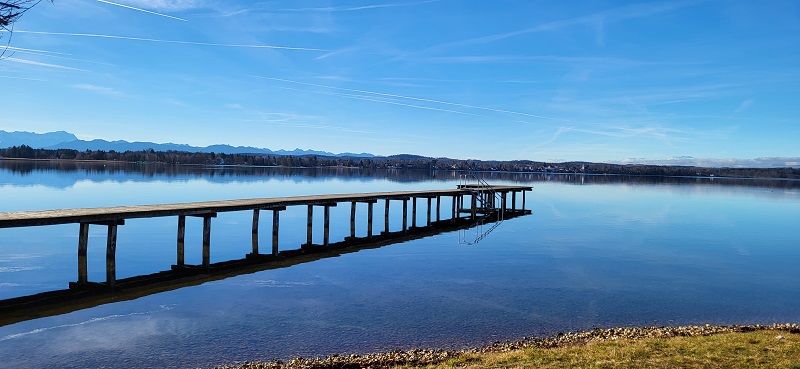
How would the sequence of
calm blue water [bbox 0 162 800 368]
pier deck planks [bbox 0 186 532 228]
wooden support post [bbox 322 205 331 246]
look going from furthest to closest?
wooden support post [bbox 322 205 331 246], pier deck planks [bbox 0 186 532 228], calm blue water [bbox 0 162 800 368]

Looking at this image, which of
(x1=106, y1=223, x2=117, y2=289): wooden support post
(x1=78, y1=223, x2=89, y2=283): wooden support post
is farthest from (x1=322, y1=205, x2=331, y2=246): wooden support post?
(x1=78, y1=223, x2=89, y2=283): wooden support post

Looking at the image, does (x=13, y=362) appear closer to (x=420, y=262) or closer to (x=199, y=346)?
(x=199, y=346)

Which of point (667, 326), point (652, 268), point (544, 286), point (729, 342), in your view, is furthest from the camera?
point (652, 268)

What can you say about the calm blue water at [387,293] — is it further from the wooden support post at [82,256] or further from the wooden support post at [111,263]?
the wooden support post at [82,256]

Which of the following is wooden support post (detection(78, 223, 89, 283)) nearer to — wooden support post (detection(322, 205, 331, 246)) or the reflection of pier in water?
the reflection of pier in water

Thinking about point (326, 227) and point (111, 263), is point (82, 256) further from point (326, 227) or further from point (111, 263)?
point (326, 227)

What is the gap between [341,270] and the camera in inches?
899

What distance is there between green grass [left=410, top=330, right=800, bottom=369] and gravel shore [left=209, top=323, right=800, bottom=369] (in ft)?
2.06

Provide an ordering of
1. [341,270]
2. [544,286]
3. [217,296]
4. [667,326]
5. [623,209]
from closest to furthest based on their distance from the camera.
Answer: [667,326]
[217,296]
[544,286]
[341,270]
[623,209]

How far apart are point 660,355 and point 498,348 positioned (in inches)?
132

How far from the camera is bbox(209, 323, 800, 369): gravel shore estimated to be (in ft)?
37.6

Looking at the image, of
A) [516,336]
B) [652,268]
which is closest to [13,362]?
[516,336]

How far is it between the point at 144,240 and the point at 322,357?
21.1 m

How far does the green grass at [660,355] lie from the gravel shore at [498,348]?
627 mm
